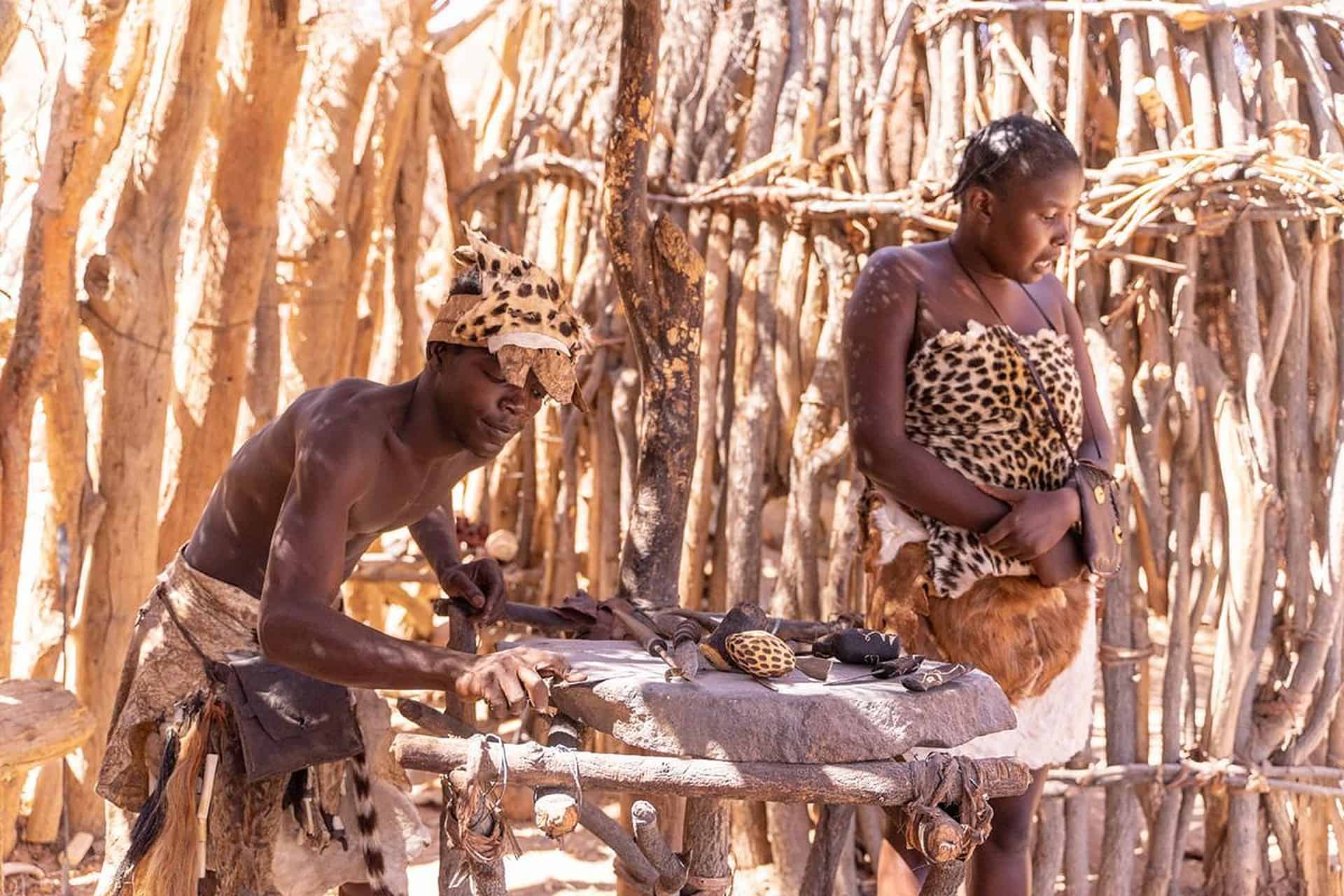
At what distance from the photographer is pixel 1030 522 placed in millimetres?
2844

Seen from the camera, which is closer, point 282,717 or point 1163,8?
point 282,717

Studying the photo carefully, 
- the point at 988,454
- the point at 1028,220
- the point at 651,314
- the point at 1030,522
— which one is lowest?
the point at 1030,522

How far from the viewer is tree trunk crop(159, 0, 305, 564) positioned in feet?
16.6

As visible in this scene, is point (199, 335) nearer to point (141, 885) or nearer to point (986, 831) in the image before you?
point (141, 885)

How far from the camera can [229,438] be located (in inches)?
204

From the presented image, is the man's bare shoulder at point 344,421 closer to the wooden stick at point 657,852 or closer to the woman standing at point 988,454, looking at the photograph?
the wooden stick at point 657,852

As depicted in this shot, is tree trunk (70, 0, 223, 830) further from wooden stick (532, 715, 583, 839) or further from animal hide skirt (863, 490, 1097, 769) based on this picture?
wooden stick (532, 715, 583, 839)

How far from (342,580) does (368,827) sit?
635mm

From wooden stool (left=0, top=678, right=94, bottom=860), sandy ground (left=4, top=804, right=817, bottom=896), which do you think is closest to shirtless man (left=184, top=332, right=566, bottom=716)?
wooden stool (left=0, top=678, right=94, bottom=860)

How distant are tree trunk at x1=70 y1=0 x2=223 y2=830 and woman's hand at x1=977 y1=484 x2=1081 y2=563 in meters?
3.00

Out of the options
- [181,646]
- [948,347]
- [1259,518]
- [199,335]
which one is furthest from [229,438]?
[1259,518]

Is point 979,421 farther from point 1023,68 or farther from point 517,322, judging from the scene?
point 1023,68

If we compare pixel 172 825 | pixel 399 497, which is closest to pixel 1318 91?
pixel 399 497

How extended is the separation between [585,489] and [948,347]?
9.50ft
